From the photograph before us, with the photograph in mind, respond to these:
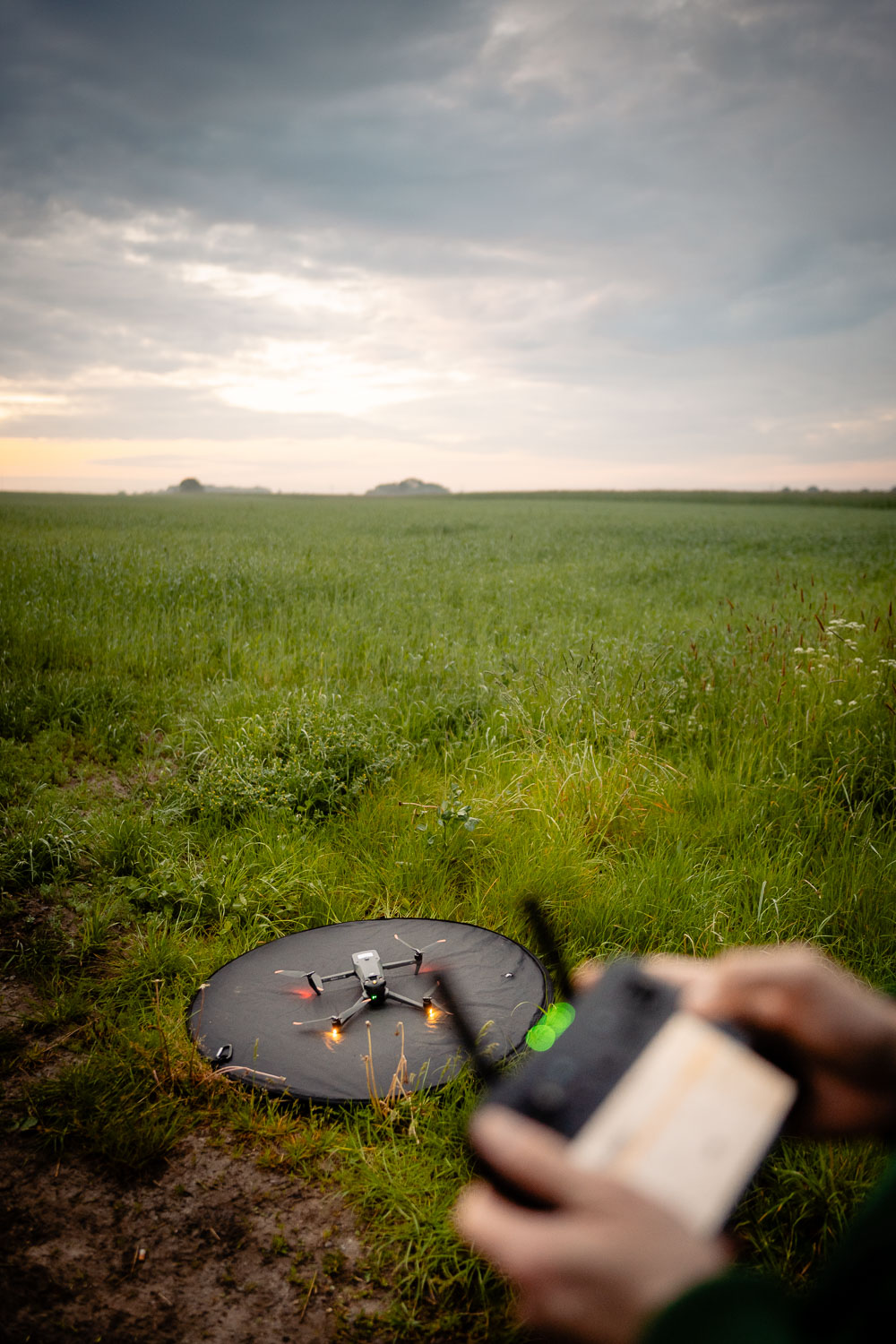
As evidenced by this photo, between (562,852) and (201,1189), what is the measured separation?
2.01m

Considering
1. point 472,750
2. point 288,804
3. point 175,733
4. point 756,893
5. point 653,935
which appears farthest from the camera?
point 175,733

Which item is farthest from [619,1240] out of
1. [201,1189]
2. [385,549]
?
[385,549]

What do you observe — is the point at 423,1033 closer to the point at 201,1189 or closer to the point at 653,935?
the point at 201,1189

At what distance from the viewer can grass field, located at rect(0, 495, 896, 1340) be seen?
2.31 meters

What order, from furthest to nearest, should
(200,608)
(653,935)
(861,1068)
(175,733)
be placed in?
(200,608) → (175,733) → (653,935) → (861,1068)

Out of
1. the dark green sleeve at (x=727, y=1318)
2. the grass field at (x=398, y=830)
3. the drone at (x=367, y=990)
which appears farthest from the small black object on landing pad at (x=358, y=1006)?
the dark green sleeve at (x=727, y=1318)

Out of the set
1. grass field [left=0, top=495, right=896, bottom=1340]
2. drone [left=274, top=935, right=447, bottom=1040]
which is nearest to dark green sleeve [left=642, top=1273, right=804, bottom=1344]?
grass field [left=0, top=495, right=896, bottom=1340]

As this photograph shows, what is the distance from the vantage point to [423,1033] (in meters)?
2.68

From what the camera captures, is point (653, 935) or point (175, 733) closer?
point (653, 935)

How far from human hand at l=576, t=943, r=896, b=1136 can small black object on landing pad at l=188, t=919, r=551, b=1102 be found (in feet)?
5.74

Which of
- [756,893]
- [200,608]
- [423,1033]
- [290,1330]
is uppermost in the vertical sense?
[200,608]

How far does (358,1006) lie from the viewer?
2.72 meters

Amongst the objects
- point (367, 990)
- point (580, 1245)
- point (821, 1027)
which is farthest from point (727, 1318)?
point (367, 990)

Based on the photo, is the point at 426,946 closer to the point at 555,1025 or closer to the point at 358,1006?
Result: the point at 358,1006
